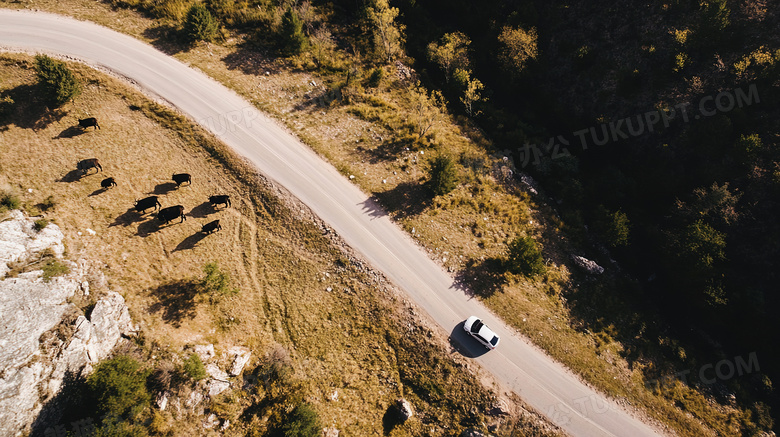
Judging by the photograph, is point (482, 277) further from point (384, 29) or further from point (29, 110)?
point (29, 110)


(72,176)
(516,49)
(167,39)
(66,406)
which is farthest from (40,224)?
(516,49)

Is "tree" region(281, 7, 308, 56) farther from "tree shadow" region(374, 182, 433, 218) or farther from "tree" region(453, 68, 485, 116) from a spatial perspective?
"tree shadow" region(374, 182, 433, 218)

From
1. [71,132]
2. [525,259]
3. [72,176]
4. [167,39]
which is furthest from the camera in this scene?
[167,39]

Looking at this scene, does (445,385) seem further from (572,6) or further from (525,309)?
(572,6)

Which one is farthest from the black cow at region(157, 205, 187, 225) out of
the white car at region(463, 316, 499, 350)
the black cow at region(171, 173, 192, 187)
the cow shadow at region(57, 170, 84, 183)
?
the white car at region(463, 316, 499, 350)

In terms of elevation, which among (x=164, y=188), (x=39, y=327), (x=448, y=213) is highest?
(x=448, y=213)

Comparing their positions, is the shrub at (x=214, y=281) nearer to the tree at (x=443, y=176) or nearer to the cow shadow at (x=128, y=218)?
the cow shadow at (x=128, y=218)

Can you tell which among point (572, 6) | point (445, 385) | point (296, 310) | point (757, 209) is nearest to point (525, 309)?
point (445, 385)
